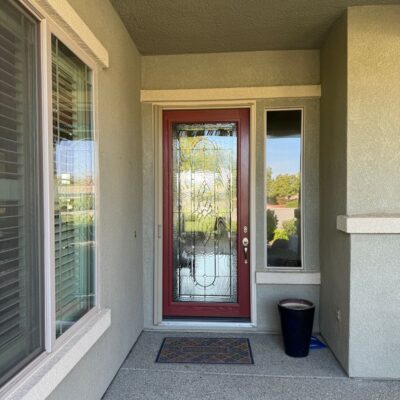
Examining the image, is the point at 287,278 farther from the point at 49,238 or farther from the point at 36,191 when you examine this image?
the point at 36,191

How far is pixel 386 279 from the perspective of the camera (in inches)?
111

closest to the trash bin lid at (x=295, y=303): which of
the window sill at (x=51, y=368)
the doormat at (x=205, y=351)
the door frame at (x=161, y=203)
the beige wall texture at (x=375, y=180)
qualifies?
the door frame at (x=161, y=203)

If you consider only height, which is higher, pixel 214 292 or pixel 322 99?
pixel 322 99

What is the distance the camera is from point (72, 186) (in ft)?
7.15

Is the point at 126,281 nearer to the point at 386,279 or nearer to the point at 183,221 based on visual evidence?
the point at 183,221

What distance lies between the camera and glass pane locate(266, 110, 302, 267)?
3760mm

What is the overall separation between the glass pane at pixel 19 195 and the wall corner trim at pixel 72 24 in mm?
86

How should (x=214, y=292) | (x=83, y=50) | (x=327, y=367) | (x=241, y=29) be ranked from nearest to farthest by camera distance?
(x=83, y=50)
(x=327, y=367)
(x=241, y=29)
(x=214, y=292)

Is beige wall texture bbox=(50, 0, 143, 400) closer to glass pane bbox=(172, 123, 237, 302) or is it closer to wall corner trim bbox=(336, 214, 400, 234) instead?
glass pane bbox=(172, 123, 237, 302)

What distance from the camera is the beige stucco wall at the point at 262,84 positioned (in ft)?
12.2

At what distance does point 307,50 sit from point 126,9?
1.75m

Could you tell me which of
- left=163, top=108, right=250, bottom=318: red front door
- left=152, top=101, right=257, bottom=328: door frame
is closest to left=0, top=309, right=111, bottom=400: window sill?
left=152, top=101, right=257, bottom=328: door frame

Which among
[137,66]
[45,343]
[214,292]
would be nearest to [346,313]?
[214,292]

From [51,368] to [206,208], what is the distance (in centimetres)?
237
